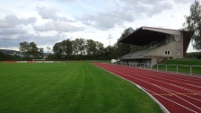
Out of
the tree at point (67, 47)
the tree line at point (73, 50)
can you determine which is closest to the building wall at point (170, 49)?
the tree line at point (73, 50)

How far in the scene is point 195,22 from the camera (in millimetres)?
44094

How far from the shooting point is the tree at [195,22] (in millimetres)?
43719

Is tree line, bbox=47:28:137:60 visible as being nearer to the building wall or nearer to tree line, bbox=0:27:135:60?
tree line, bbox=0:27:135:60

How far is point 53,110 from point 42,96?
2.53 meters

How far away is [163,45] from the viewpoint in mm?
48406

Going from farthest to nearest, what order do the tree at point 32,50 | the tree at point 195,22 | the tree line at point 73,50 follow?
the tree at point 32,50, the tree line at point 73,50, the tree at point 195,22

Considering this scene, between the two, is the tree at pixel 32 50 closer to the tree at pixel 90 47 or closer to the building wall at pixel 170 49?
the tree at pixel 90 47

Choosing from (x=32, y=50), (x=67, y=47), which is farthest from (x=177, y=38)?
(x=32, y=50)

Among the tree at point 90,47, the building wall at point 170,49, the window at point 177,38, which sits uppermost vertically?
the tree at point 90,47

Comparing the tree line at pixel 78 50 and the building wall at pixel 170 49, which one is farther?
the tree line at pixel 78 50

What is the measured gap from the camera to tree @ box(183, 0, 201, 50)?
43.7 meters

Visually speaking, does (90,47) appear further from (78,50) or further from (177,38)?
(177,38)

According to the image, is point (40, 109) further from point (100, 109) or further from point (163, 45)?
point (163, 45)

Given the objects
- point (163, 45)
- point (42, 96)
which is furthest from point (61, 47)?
point (42, 96)
